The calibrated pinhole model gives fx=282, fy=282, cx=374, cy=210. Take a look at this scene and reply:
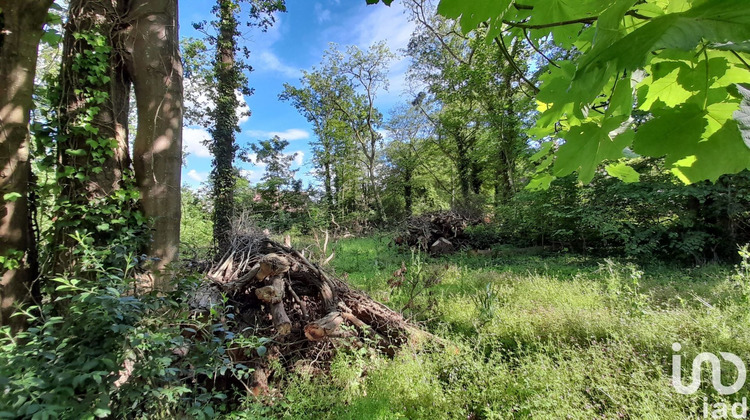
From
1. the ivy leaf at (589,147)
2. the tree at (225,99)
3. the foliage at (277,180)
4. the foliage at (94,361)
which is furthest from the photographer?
the foliage at (277,180)

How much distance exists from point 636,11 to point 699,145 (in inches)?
12.4

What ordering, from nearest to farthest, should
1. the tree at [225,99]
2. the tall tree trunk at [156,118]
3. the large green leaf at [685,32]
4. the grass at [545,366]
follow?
the large green leaf at [685,32] → the grass at [545,366] → the tall tree trunk at [156,118] → the tree at [225,99]

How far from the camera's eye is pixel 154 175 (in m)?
2.26

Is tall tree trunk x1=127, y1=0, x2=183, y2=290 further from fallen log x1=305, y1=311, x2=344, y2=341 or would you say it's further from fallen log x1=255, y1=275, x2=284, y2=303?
fallen log x1=305, y1=311, x2=344, y2=341

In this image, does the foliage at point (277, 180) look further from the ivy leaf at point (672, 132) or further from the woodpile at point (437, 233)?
the ivy leaf at point (672, 132)

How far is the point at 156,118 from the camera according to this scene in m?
2.25

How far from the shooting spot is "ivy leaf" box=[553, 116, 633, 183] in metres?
0.66

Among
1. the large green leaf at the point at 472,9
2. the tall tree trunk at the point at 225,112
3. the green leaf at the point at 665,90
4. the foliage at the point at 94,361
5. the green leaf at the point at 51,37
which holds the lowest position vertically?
the foliage at the point at 94,361

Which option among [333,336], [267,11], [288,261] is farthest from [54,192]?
[267,11]

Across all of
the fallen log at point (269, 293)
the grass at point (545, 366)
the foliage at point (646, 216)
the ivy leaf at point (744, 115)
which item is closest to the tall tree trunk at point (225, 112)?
the fallen log at point (269, 293)

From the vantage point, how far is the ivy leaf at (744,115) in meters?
0.52

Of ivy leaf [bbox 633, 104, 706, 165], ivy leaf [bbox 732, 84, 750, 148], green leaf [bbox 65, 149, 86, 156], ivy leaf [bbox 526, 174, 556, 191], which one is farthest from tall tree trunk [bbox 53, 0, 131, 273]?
ivy leaf [bbox 732, 84, 750, 148]

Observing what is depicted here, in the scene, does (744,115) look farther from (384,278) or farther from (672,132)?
(384,278)

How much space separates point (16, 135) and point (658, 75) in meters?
3.16
